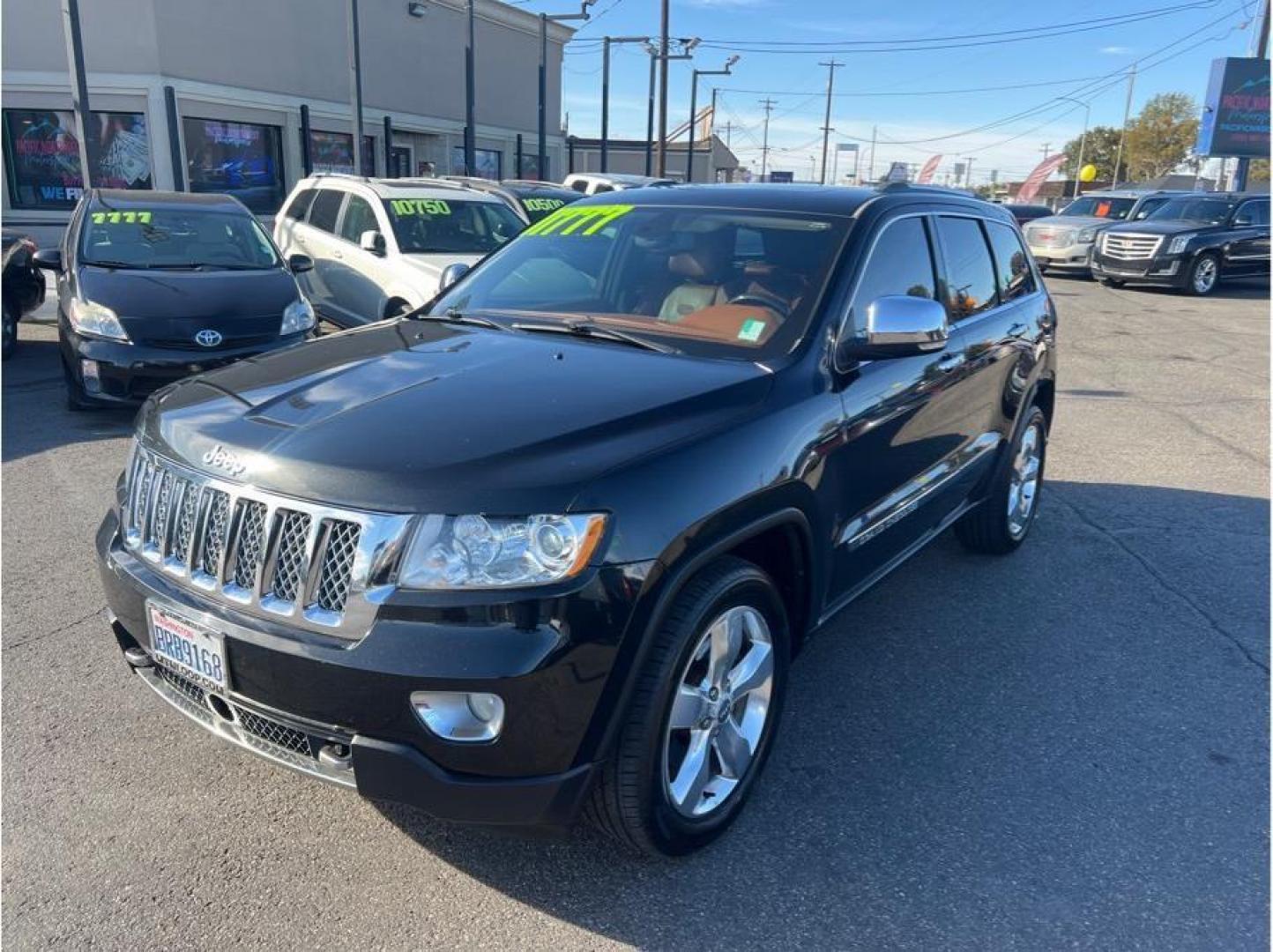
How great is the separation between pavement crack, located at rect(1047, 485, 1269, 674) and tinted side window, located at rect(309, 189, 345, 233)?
7973 millimetres

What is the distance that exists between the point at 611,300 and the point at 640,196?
2.40 ft

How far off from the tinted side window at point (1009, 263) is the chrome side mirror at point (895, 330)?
6.07ft

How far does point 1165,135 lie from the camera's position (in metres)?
70.9

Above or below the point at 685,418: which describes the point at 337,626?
below

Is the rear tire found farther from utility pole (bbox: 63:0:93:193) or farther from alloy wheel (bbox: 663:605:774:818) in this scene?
alloy wheel (bbox: 663:605:774:818)

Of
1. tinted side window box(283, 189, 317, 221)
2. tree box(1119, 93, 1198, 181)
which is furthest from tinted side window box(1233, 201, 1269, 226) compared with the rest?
tree box(1119, 93, 1198, 181)

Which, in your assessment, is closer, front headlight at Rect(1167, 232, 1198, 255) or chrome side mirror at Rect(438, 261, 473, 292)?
chrome side mirror at Rect(438, 261, 473, 292)

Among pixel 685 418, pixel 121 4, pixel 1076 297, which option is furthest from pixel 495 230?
pixel 121 4

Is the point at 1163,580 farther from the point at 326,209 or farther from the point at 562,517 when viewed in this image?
the point at 326,209

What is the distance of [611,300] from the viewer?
3719mm

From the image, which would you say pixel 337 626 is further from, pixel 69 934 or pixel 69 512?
pixel 69 512

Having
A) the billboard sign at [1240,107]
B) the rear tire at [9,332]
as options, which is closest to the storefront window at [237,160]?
the rear tire at [9,332]

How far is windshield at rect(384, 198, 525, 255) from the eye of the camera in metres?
9.84

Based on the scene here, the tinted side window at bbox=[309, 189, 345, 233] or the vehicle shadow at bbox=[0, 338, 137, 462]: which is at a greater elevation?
the tinted side window at bbox=[309, 189, 345, 233]
